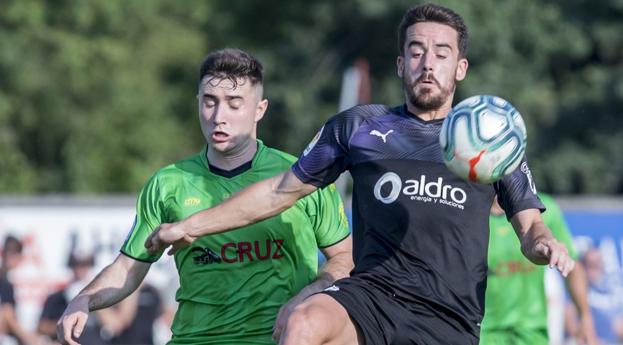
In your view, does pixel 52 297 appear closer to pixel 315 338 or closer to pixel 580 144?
pixel 315 338

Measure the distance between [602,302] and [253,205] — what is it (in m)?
10.6

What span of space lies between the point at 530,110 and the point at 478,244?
A: 918 inches

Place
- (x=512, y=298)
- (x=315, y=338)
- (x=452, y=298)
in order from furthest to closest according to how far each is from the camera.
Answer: (x=512, y=298) < (x=452, y=298) < (x=315, y=338)

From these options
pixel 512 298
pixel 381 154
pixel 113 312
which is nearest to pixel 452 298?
pixel 381 154

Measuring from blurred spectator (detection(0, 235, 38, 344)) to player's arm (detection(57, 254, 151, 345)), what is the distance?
29.2ft

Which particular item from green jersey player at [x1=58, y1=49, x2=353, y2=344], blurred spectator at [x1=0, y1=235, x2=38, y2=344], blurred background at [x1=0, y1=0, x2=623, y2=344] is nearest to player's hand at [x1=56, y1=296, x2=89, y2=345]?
green jersey player at [x1=58, y1=49, x2=353, y2=344]

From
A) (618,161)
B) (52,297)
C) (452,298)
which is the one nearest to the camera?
(452,298)

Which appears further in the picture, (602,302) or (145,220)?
(602,302)

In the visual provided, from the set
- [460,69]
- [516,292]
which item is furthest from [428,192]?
[516,292]

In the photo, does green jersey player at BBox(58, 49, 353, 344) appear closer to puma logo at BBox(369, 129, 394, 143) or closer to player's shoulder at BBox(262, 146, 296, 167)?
player's shoulder at BBox(262, 146, 296, 167)

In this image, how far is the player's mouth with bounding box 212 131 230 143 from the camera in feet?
22.1

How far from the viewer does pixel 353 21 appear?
29.8 m

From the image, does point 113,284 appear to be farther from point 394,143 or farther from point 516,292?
point 516,292

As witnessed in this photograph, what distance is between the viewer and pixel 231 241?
21.7ft
